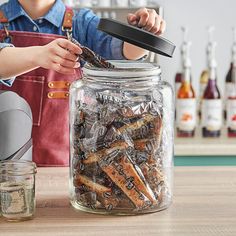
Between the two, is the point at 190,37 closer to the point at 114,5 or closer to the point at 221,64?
the point at 221,64

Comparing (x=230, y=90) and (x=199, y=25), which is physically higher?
(x=199, y=25)

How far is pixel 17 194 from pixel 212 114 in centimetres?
154

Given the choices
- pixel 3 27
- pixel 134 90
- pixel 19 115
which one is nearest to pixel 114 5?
pixel 3 27

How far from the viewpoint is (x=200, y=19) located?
3.00 meters

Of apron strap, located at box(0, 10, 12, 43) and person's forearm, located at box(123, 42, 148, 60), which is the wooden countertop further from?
apron strap, located at box(0, 10, 12, 43)

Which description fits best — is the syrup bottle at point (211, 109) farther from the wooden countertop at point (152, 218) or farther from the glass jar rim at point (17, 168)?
the glass jar rim at point (17, 168)

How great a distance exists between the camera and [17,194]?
3.27ft

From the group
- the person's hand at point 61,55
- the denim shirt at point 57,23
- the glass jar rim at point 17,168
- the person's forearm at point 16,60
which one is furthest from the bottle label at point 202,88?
the glass jar rim at point 17,168

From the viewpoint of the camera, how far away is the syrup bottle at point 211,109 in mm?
2451

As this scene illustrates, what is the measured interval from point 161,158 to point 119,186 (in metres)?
0.09

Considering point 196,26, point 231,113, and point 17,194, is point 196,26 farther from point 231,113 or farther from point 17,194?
point 17,194

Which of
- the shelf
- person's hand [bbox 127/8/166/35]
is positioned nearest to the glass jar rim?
person's hand [bbox 127/8/166/35]

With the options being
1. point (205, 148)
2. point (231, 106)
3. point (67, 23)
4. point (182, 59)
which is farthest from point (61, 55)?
point (182, 59)

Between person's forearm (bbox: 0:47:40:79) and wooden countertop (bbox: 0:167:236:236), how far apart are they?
0.21 m
